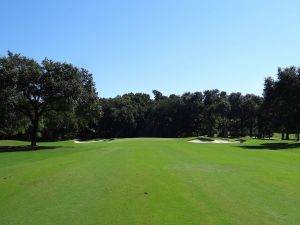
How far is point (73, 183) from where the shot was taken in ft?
53.0

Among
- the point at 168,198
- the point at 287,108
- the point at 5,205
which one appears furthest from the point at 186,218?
the point at 287,108

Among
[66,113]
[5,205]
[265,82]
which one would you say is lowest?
[5,205]

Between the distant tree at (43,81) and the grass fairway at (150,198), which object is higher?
the distant tree at (43,81)

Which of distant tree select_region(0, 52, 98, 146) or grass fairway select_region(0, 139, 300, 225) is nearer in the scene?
grass fairway select_region(0, 139, 300, 225)

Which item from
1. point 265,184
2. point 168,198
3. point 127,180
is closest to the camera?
point 168,198

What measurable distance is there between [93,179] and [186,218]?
8.00 m

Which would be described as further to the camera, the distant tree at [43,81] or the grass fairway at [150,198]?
the distant tree at [43,81]

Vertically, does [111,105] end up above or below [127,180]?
above

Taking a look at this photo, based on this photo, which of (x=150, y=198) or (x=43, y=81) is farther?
(x=43, y=81)

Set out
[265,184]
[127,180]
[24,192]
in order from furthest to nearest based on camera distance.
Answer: [127,180] < [265,184] < [24,192]

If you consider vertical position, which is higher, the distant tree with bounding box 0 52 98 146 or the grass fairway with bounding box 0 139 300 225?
the distant tree with bounding box 0 52 98 146

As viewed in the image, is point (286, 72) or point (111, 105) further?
point (111, 105)

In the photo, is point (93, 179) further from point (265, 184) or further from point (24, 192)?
point (265, 184)

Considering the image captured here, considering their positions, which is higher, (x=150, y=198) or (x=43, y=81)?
(x=43, y=81)
